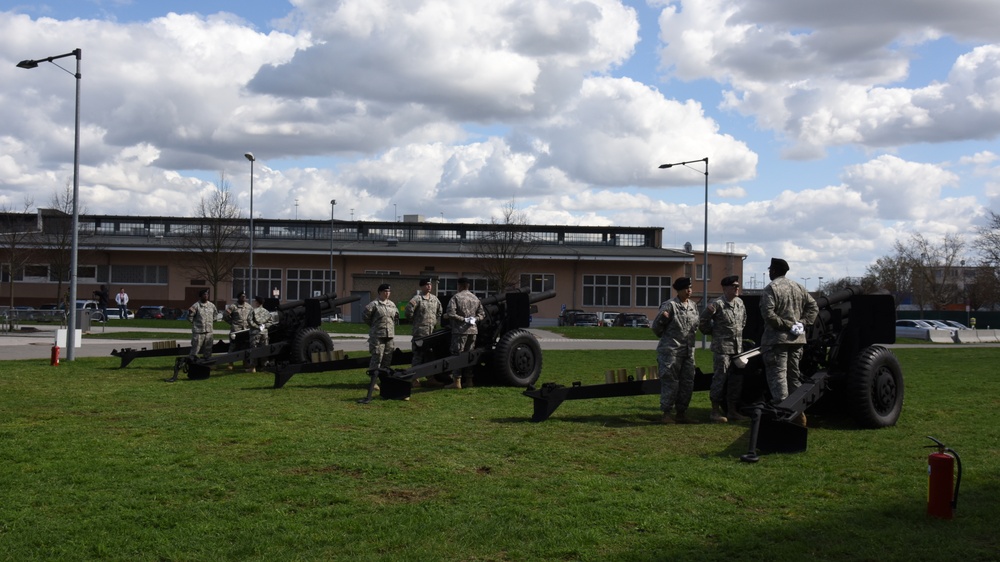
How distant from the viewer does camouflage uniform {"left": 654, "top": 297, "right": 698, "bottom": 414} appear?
10992 millimetres

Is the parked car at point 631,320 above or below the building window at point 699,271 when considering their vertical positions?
below

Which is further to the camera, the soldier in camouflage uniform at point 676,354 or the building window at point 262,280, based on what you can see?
the building window at point 262,280

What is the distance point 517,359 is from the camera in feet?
50.1

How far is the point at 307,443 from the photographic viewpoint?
934 centimetres

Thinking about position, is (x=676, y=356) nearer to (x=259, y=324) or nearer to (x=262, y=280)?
(x=259, y=324)

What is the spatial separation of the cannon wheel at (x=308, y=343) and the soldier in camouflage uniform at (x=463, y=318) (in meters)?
4.26

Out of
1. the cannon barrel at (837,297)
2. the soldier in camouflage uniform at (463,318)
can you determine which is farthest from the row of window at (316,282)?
the cannon barrel at (837,297)

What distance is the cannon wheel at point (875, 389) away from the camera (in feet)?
33.9

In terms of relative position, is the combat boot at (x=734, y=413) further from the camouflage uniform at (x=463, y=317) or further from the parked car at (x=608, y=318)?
the parked car at (x=608, y=318)

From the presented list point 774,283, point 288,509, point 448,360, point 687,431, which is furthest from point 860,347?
point 288,509

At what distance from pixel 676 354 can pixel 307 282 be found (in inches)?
1985

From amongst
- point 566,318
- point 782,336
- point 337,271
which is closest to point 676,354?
point 782,336

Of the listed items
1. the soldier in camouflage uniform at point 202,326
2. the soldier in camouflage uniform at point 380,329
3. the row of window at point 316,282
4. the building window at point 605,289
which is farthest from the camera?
the building window at point 605,289

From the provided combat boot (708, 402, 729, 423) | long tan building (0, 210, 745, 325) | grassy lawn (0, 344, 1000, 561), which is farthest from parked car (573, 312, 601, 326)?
combat boot (708, 402, 729, 423)
